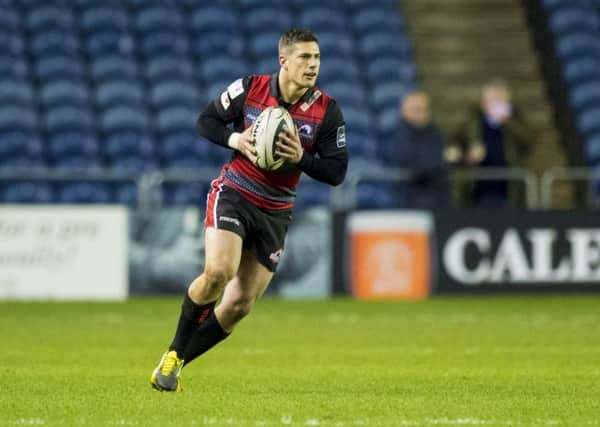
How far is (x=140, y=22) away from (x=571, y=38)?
6563mm

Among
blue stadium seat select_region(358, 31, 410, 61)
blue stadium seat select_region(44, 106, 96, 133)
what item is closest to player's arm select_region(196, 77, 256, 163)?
blue stadium seat select_region(44, 106, 96, 133)

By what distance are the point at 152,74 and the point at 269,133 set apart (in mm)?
12416

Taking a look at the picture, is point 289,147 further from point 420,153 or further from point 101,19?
point 101,19

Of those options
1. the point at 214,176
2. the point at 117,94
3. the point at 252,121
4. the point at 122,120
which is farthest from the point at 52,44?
the point at 252,121

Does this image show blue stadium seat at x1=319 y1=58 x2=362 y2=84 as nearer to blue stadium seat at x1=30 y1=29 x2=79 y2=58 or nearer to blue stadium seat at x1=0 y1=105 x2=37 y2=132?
blue stadium seat at x1=30 y1=29 x2=79 y2=58

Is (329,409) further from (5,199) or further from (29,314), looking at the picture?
(5,199)

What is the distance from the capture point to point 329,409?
7.25 metres

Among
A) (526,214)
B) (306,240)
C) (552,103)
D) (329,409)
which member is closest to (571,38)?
(552,103)

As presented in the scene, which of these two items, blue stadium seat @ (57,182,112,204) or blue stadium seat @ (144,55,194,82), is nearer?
blue stadium seat @ (57,182,112,204)

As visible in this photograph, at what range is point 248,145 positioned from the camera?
7.89 m

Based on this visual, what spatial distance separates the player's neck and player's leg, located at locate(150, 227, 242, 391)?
2.91 ft

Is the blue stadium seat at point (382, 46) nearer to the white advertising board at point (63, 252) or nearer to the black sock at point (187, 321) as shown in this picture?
the white advertising board at point (63, 252)

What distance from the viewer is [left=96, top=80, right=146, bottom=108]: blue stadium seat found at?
63.1ft

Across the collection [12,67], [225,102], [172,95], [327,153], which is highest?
[12,67]
